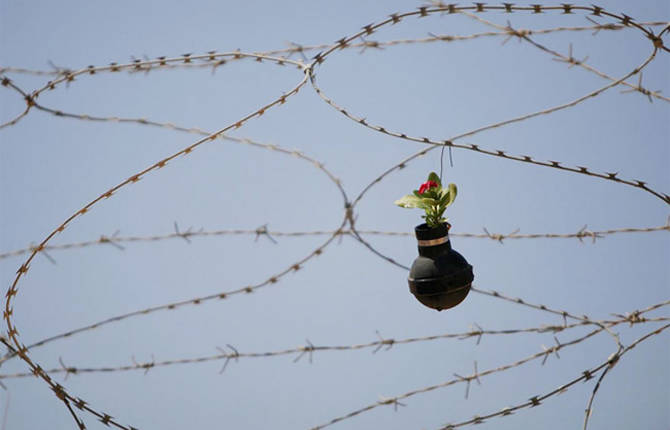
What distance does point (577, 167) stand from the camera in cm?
189

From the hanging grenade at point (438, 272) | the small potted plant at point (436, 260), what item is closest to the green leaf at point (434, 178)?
the small potted plant at point (436, 260)

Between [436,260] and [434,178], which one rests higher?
[434,178]

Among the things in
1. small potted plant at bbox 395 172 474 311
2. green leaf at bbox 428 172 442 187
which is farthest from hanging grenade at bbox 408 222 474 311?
green leaf at bbox 428 172 442 187

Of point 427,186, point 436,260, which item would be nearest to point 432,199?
point 427,186

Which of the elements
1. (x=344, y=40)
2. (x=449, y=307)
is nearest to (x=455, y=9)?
(x=344, y=40)

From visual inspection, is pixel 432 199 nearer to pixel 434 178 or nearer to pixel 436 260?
pixel 434 178

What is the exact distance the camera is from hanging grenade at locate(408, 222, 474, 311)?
2.16 meters

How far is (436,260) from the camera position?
2.18m

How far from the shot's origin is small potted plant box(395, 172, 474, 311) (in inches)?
85.3

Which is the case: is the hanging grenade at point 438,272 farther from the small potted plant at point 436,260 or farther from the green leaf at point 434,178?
the green leaf at point 434,178

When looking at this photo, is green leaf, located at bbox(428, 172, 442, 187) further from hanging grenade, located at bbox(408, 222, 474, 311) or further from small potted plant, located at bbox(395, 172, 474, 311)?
hanging grenade, located at bbox(408, 222, 474, 311)

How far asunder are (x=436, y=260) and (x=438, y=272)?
0.04 metres

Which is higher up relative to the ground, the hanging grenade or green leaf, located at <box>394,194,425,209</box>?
green leaf, located at <box>394,194,425,209</box>

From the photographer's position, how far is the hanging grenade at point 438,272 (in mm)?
2162
